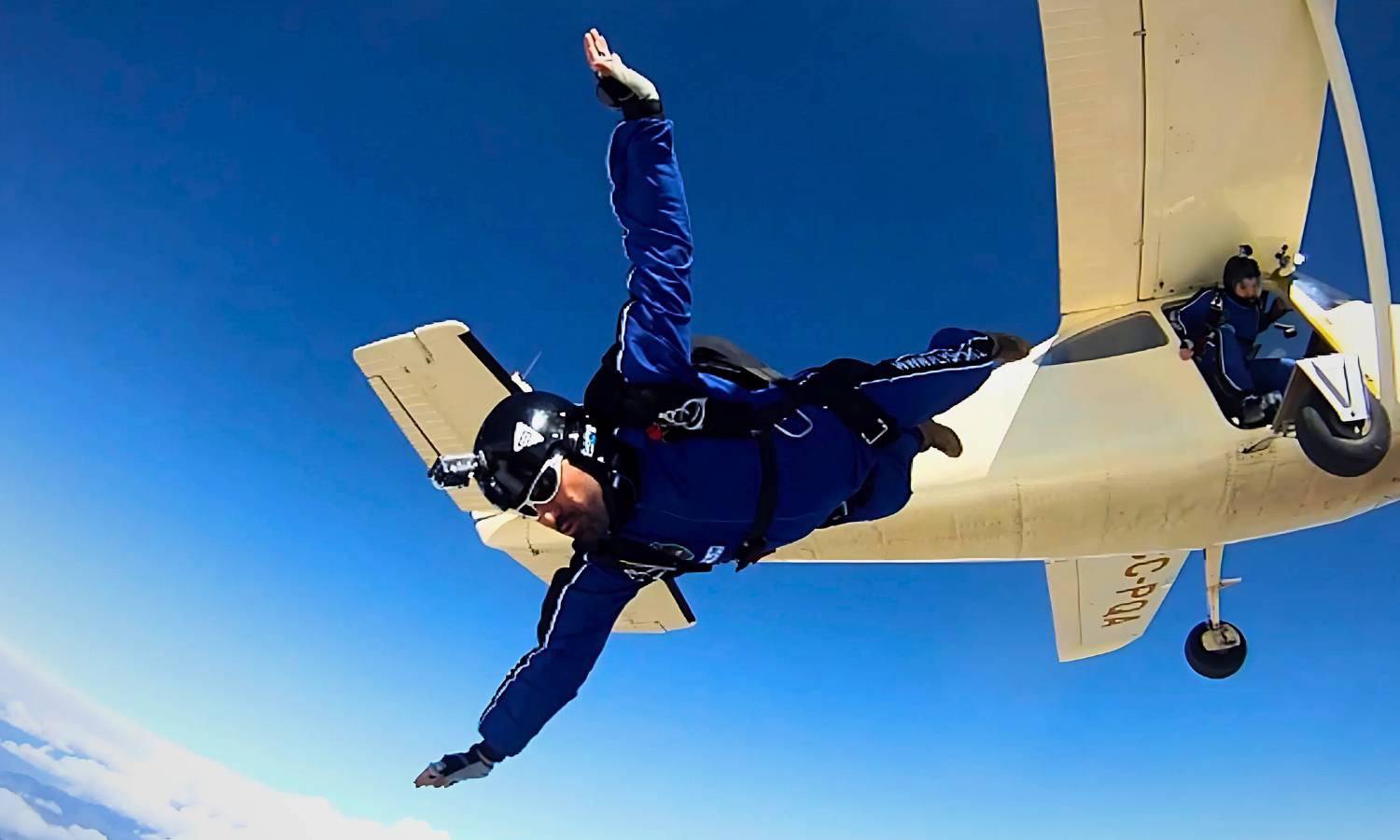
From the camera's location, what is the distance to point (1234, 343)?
18.8ft

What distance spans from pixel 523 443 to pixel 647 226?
0.79m

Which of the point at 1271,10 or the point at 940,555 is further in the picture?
the point at 940,555

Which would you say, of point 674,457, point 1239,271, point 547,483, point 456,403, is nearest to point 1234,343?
point 1239,271

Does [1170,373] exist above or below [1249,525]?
above

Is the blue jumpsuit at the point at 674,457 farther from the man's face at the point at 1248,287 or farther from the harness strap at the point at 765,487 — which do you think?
the man's face at the point at 1248,287

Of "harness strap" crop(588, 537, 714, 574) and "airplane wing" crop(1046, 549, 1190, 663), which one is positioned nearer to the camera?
"harness strap" crop(588, 537, 714, 574)

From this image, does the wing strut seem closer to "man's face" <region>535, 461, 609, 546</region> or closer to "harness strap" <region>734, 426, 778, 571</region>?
"harness strap" <region>734, 426, 778, 571</region>

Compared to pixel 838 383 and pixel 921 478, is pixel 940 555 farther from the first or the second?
pixel 838 383

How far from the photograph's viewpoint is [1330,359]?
486 cm

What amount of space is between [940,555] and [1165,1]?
405 cm

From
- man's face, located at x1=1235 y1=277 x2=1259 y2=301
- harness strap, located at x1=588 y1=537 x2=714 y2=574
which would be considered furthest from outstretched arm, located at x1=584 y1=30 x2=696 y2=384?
man's face, located at x1=1235 y1=277 x2=1259 y2=301

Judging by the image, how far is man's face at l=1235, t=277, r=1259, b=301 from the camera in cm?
572

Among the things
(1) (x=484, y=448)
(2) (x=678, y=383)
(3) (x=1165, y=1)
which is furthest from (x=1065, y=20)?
(1) (x=484, y=448)

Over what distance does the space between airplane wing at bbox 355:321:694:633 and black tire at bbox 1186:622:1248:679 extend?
4765 millimetres
